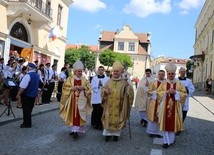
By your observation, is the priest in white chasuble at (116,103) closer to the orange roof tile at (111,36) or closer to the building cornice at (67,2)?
the building cornice at (67,2)

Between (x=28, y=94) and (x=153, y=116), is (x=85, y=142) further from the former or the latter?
(x=28, y=94)

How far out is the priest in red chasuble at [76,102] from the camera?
30.3ft

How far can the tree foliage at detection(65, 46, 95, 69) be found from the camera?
6819 cm

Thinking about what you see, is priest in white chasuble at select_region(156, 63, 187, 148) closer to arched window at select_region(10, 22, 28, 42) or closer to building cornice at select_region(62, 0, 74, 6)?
arched window at select_region(10, 22, 28, 42)

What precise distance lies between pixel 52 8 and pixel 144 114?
58.1 feet

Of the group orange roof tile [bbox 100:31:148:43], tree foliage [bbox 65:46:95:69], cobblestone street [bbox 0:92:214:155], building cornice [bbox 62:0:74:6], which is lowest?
cobblestone street [bbox 0:92:214:155]

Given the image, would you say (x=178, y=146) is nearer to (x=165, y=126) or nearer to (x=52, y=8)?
(x=165, y=126)

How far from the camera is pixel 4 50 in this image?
70.7 ft

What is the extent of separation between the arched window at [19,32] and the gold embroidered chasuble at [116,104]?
14673 mm

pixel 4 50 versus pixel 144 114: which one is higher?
pixel 4 50

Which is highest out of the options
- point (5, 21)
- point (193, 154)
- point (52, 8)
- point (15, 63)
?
point (52, 8)

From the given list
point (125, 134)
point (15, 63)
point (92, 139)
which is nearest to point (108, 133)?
point (92, 139)

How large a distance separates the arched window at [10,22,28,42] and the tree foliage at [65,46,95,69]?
41.8 meters

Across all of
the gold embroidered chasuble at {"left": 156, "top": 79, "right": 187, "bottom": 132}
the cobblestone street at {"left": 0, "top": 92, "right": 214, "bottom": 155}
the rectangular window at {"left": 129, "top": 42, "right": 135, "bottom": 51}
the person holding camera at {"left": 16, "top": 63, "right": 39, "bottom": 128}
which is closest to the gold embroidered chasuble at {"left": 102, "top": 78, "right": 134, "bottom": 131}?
the cobblestone street at {"left": 0, "top": 92, "right": 214, "bottom": 155}
